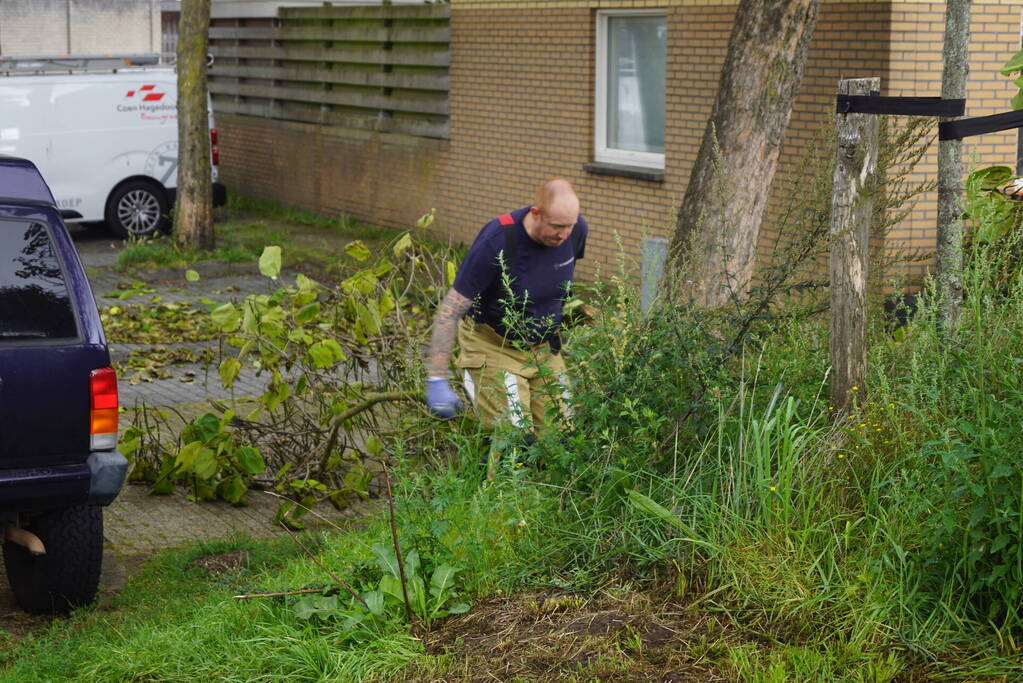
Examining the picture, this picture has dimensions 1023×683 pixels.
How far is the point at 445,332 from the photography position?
5.98 meters

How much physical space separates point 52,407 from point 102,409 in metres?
0.19

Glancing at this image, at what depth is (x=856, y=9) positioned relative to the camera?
10.6 metres

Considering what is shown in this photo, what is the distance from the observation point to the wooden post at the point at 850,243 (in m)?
5.05

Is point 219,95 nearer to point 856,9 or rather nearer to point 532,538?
point 856,9

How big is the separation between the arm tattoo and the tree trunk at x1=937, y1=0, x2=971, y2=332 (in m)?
2.11

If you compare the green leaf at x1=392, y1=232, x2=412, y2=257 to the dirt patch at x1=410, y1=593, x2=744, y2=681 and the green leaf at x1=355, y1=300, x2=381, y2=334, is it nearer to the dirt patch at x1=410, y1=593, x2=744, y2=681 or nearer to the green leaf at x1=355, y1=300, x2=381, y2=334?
the green leaf at x1=355, y1=300, x2=381, y2=334

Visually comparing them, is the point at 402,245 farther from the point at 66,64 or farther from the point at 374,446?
the point at 66,64

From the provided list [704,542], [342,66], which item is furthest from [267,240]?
[704,542]

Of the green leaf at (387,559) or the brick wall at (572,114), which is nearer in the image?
the green leaf at (387,559)

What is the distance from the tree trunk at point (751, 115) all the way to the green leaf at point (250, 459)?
9.38ft

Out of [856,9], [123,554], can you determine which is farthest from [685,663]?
[856,9]

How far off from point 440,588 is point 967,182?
276 centimetres

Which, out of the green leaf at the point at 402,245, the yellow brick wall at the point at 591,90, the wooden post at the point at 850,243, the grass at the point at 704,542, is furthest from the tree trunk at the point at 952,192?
the green leaf at the point at 402,245

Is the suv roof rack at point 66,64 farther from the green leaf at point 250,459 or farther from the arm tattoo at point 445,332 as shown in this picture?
the arm tattoo at point 445,332
